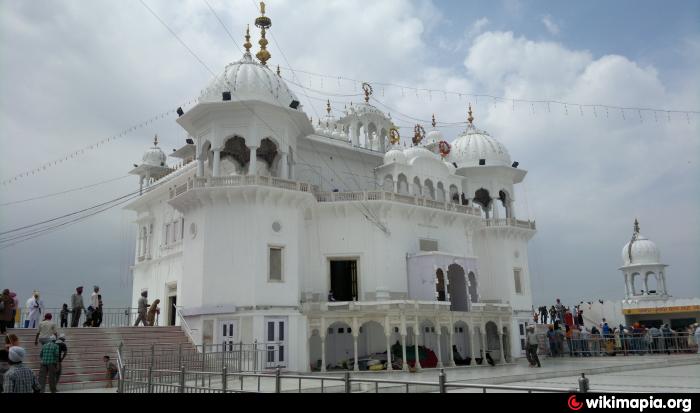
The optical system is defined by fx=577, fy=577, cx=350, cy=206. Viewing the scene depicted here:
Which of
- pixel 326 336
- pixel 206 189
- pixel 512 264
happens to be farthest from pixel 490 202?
pixel 206 189

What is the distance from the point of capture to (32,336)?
2045cm

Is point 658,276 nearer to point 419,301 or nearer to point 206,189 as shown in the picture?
point 419,301

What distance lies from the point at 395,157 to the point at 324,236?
251 inches

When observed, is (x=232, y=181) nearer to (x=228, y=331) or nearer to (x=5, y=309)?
(x=228, y=331)

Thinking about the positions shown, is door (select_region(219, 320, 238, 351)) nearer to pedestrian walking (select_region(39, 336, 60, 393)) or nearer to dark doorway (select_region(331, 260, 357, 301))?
dark doorway (select_region(331, 260, 357, 301))

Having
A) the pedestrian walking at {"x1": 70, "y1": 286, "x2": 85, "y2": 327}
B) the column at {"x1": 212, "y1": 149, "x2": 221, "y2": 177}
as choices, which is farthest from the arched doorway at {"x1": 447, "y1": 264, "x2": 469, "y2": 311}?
the pedestrian walking at {"x1": 70, "y1": 286, "x2": 85, "y2": 327}

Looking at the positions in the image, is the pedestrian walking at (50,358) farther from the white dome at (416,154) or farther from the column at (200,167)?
the white dome at (416,154)

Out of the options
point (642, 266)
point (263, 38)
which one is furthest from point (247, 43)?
point (642, 266)

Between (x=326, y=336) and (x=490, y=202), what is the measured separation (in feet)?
54.3

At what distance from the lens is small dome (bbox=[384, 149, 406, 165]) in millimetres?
31969

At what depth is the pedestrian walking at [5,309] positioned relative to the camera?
1944 centimetres

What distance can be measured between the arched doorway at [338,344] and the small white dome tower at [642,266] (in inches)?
1233

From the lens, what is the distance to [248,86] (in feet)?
87.5

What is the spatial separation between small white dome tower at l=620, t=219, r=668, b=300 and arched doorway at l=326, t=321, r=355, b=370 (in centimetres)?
3132
